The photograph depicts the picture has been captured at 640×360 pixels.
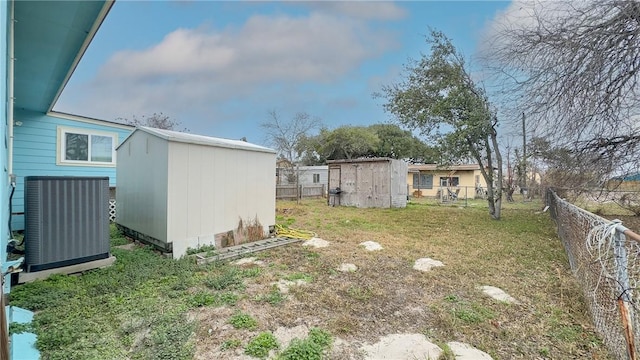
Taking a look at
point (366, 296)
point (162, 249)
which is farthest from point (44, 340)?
point (366, 296)

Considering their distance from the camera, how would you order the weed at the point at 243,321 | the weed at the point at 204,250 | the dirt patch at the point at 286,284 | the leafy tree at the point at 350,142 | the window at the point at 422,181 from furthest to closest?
the leafy tree at the point at 350,142, the window at the point at 422,181, the weed at the point at 204,250, the dirt patch at the point at 286,284, the weed at the point at 243,321

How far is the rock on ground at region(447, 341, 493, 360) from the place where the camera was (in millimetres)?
2174

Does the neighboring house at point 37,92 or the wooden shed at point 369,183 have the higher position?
the neighboring house at point 37,92

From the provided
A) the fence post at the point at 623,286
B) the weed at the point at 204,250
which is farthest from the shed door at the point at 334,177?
the fence post at the point at 623,286

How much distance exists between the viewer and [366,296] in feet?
10.8

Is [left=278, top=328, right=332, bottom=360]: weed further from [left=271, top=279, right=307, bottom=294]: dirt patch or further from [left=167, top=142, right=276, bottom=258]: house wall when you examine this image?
[left=167, top=142, right=276, bottom=258]: house wall

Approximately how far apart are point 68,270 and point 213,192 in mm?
2141

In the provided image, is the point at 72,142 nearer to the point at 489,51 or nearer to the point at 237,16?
the point at 237,16

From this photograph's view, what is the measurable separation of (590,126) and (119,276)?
8147 millimetres

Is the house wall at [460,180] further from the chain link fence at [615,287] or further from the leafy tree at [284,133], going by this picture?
the chain link fence at [615,287]

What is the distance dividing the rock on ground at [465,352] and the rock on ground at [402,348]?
0.12 meters

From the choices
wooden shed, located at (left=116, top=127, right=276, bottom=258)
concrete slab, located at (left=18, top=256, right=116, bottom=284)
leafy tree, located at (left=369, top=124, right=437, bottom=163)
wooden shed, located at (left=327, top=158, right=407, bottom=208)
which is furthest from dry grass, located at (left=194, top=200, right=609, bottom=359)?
leafy tree, located at (left=369, top=124, right=437, bottom=163)

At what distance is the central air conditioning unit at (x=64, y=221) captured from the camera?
3197 millimetres

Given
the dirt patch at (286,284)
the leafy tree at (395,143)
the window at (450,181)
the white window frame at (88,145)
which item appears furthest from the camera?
the leafy tree at (395,143)
